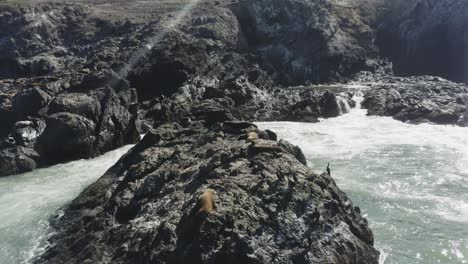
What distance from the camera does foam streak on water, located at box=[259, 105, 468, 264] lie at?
80.2 ft

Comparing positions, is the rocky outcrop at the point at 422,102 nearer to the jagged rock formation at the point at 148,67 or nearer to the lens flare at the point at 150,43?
the jagged rock formation at the point at 148,67

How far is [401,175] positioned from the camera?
36.1 metres

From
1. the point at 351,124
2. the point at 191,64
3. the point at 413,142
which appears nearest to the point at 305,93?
the point at 351,124

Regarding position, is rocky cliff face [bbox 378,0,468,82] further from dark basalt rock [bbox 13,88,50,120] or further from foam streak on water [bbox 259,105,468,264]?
dark basalt rock [bbox 13,88,50,120]

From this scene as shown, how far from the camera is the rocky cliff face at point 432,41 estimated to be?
8625cm

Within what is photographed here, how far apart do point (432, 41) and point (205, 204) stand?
81.9m

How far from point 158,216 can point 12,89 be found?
149 feet

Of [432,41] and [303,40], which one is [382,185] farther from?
[432,41]

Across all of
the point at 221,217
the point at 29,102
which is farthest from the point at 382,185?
the point at 29,102

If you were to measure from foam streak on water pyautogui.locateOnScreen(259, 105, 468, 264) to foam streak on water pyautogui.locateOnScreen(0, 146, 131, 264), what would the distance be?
1706cm

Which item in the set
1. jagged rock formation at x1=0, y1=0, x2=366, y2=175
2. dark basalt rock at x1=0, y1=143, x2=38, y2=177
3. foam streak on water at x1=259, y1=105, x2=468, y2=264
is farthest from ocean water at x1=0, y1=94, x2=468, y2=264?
jagged rock formation at x1=0, y1=0, x2=366, y2=175

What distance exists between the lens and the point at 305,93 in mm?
65250

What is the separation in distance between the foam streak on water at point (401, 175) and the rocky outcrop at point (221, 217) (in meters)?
3.83

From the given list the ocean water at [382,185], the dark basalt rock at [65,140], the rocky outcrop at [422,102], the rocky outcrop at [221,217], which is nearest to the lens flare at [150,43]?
the dark basalt rock at [65,140]
